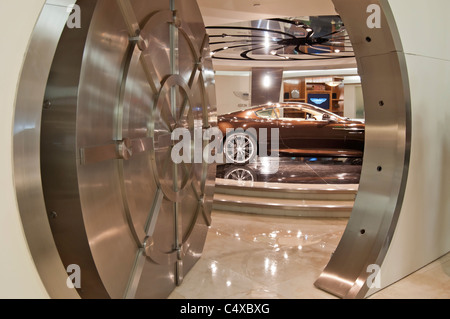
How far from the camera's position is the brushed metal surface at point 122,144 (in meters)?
1.27

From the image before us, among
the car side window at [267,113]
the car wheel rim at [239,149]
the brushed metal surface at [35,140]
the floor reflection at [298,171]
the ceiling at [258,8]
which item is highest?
the ceiling at [258,8]

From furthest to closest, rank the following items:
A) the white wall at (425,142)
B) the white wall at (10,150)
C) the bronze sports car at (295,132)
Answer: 1. the bronze sports car at (295,132)
2. the white wall at (425,142)
3. the white wall at (10,150)

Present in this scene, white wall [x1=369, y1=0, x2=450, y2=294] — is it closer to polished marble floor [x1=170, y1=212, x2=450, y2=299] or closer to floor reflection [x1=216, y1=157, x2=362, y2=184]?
polished marble floor [x1=170, y1=212, x2=450, y2=299]

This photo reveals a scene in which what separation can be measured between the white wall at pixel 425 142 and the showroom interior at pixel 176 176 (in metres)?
0.02

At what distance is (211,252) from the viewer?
3.12 metres

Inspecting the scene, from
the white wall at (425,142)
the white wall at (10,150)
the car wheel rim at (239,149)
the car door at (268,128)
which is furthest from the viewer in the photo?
the car door at (268,128)

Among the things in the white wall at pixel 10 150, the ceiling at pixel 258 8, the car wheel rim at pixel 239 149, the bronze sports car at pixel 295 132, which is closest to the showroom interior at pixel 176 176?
the white wall at pixel 10 150

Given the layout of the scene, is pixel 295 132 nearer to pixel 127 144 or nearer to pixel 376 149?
pixel 376 149

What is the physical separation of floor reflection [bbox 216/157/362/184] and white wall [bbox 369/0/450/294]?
2.43m

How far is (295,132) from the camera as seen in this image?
283 inches

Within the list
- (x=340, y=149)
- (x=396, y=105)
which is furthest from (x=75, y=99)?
(x=340, y=149)

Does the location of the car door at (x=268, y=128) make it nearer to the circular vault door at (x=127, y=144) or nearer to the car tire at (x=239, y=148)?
the car tire at (x=239, y=148)

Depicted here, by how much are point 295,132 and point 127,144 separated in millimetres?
5878

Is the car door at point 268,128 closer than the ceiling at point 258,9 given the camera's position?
No
